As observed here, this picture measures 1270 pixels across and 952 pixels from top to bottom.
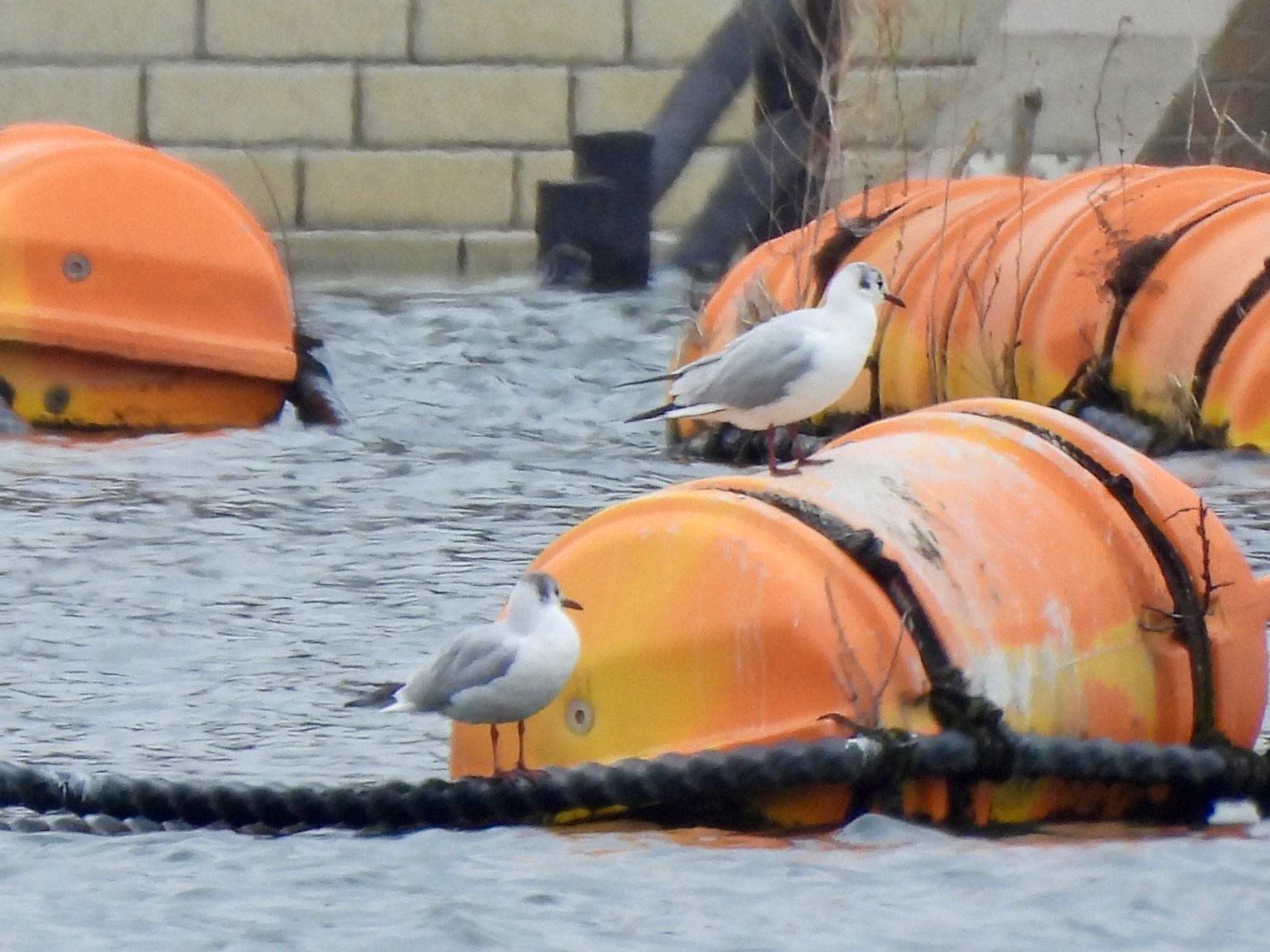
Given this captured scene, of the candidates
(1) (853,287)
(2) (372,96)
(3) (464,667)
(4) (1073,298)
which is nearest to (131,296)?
(4) (1073,298)

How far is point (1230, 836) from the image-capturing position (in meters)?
4.08

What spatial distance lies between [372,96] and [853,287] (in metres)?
8.56

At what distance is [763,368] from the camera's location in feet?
17.3

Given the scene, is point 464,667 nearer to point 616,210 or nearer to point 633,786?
point 633,786

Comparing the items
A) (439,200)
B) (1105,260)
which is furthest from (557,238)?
(1105,260)

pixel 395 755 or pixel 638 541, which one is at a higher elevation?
pixel 638 541

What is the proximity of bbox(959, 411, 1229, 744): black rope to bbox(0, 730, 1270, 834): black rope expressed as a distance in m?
0.07

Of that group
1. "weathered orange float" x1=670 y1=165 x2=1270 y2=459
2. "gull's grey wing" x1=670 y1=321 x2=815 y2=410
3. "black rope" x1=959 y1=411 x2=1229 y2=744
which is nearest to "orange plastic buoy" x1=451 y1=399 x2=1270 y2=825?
"black rope" x1=959 y1=411 x2=1229 y2=744

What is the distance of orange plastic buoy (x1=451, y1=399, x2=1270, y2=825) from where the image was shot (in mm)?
3910

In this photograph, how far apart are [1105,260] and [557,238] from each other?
4.75 meters

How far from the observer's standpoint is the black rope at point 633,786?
3.83 m

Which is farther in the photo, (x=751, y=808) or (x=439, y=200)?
(x=439, y=200)

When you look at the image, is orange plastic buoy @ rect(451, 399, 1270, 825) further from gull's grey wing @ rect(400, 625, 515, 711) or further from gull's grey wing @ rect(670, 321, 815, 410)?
gull's grey wing @ rect(670, 321, 815, 410)

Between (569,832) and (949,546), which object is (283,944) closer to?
(569,832)
